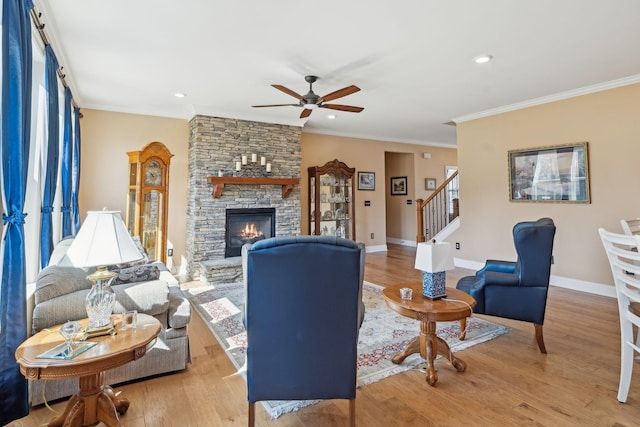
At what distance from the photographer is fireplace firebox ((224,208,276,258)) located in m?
5.50

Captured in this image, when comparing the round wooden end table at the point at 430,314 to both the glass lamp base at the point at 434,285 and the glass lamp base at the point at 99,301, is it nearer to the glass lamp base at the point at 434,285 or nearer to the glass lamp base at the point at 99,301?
the glass lamp base at the point at 434,285

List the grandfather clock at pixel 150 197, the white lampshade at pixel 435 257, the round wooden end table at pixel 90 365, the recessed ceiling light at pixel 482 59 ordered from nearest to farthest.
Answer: the round wooden end table at pixel 90 365 < the white lampshade at pixel 435 257 < the recessed ceiling light at pixel 482 59 < the grandfather clock at pixel 150 197

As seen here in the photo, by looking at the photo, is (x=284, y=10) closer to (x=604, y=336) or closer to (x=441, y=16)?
(x=441, y=16)

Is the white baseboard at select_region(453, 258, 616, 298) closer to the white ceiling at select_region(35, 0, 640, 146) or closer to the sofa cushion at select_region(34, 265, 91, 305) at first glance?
the white ceiling at select_region(35, 0, 640, 146)

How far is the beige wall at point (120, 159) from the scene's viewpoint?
4965mm

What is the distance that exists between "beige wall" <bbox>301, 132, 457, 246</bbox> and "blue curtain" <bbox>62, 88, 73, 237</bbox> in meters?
4.08

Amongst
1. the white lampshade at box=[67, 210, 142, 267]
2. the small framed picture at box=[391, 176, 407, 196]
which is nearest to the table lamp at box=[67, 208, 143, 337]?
the white lampshade at box=[67, 210, 142, 267]

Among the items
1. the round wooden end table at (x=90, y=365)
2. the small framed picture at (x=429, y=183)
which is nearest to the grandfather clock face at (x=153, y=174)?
the round wooden end table at (x=90, y=365)

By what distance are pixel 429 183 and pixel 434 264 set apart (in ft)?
22.8

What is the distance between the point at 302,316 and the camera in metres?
1.60

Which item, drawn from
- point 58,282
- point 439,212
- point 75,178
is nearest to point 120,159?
point 75,178

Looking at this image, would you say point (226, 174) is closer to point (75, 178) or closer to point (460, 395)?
point (75, 178)

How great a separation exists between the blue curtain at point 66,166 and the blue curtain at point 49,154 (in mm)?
788

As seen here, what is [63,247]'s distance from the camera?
111 inches
